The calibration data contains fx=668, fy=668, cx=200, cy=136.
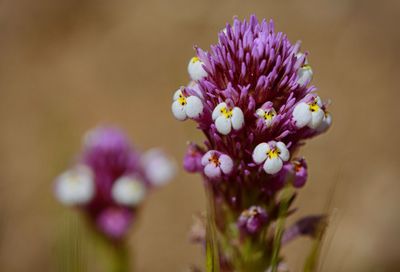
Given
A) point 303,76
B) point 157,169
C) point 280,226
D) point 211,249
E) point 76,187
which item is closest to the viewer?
point 211,249

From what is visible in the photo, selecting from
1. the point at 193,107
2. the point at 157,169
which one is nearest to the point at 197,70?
the point at 193,107

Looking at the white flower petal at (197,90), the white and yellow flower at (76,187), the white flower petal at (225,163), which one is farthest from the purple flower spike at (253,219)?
the white and yellow flower at (76,187)

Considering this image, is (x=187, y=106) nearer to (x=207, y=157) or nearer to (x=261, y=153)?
(x=207, y=157)

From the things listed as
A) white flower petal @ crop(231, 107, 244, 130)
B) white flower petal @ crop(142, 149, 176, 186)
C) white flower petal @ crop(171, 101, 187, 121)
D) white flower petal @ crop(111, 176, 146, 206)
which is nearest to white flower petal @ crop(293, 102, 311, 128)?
white flower petal @ crop(231, 107, 244, 130)

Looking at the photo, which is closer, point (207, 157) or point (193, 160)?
point (207, 157)

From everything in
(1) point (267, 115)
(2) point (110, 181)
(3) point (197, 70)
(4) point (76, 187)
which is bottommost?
(4) point (76, 187)

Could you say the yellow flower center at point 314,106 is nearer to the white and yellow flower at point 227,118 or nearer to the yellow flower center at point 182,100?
the white and yellow flower at point 227,118
